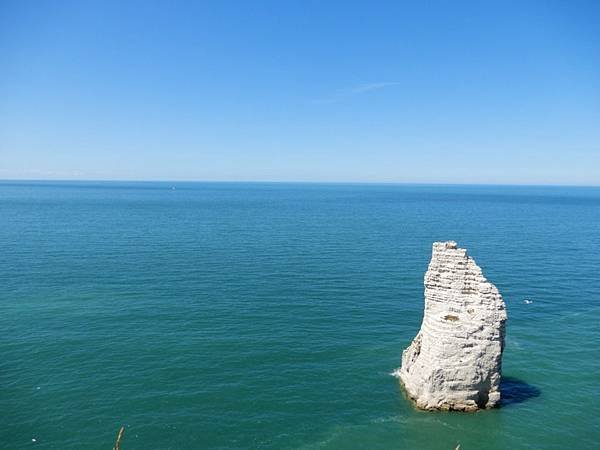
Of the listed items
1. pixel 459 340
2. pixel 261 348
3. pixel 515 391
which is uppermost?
pixel 459 340

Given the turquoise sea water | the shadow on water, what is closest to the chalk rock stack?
the turquoise sea water

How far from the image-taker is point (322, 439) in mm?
36375

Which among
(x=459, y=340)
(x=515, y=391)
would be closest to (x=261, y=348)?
(x=459, y=340)

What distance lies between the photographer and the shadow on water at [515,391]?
4156cm

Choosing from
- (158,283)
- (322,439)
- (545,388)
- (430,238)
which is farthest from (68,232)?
(545,388)

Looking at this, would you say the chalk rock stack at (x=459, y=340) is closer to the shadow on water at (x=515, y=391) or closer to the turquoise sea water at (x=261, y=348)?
the turquoise sea water at (x=261, y=348)

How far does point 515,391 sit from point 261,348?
2670cm

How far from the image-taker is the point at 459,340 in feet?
127

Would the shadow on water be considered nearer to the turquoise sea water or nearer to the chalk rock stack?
the turquoise sea water

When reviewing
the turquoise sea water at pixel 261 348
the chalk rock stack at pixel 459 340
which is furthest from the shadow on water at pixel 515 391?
the chalk rock stack at pixel 459 340

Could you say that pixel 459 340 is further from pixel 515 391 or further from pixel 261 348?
pixel 261 348

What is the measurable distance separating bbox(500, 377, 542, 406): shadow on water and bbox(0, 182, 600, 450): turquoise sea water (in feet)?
0.60

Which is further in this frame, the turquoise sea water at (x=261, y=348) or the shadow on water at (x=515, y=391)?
the shadow on water at (x=515, y=391)

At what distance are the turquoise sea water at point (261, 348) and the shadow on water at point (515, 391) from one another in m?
0.18
